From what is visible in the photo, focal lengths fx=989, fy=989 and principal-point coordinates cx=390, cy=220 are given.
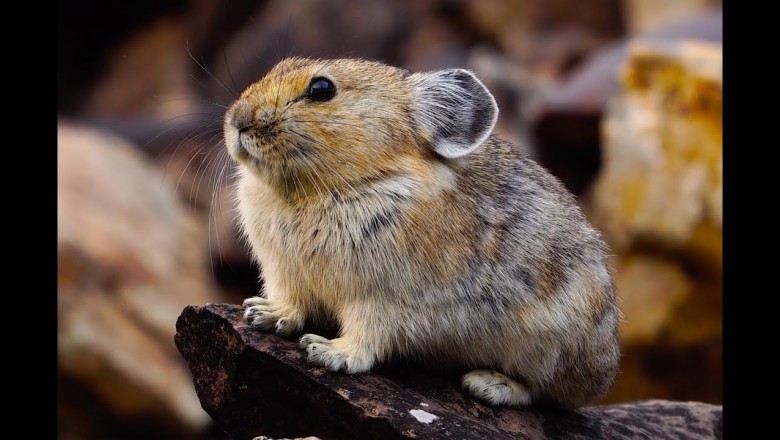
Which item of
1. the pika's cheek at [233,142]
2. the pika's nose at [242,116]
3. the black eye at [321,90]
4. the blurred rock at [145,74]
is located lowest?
the pika's cheek at [233,142]

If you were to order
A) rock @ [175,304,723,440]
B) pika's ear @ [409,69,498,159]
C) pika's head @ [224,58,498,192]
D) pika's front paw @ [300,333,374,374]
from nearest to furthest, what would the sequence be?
rock @ [175,304,723,440], pika's front paw @ [300,333,374,374], pika's head @ [224,58,498,192], pika's ear @ [409,69,498,159]

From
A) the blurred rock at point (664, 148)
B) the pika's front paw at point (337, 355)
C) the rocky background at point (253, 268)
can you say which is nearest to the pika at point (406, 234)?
the pika's front paw at point (337, 355)

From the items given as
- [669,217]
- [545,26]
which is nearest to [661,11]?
[545,26]

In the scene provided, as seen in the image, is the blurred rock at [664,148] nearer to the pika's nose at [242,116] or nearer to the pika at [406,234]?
the pika at [406,234]

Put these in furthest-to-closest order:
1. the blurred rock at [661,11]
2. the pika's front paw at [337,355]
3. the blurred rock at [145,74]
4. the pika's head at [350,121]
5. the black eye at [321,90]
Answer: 1. the blurred rock at [145,74]
2. the blurred rock at [661,11]
3. the black eye at [321,90]
4. the pika's head at [350,121]
5. the pika's front paw at [337,355]

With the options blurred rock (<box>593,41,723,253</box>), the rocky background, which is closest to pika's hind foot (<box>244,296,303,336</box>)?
the rocky background

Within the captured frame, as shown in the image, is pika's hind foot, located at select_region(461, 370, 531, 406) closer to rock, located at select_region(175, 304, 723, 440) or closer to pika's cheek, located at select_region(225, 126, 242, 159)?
rock, located at select_region(175, 304, 723, 440)
